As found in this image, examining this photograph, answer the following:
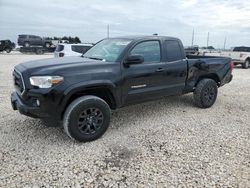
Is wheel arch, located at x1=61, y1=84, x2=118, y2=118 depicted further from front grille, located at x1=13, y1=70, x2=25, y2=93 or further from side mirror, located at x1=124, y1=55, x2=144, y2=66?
front grille, located at x1=13, y1=70, x2=25, y2=93

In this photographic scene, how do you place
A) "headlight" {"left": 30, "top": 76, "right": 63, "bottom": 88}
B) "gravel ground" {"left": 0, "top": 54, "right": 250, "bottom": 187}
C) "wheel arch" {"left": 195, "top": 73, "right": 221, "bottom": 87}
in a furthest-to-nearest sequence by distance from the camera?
"wheel arch" {"left": 195, "top": 73, "right": 221, "bottom": 87}, "headlight" {"left": 30, "top": 76, "right": 63, "bottom": 88}, "gravel ground" {"left": 0, "top": 54, "right": 250, "bottom": 187}

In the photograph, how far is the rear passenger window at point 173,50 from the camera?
511cm

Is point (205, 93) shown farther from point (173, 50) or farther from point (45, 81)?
point (45, 81)

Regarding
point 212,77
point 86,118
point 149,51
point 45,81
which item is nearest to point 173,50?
point 149,51

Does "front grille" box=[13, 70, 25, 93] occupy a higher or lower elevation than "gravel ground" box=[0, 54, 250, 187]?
higher

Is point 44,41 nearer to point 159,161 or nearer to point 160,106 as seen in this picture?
point 160,106

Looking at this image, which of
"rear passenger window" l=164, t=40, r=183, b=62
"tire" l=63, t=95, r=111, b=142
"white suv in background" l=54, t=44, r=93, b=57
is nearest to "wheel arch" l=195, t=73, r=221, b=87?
"rear passenger window" l=164, t=40, r=183, b=62

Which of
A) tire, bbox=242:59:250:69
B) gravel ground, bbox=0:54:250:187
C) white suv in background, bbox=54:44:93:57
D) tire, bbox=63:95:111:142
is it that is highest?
white suv in background, bbox=54:44:93:57

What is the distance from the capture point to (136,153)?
364 centimetres

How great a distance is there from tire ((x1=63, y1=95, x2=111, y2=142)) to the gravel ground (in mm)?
165

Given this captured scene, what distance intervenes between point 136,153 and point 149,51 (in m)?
2.13

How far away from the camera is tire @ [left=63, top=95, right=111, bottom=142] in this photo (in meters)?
3.70

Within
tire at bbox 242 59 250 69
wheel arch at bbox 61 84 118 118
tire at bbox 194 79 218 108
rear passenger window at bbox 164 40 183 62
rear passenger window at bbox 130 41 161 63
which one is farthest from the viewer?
tire at bbox 242 59 250 69

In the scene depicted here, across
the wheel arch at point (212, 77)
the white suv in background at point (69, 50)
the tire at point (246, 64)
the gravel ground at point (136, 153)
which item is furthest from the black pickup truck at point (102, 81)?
the tire at point (246, 64)
